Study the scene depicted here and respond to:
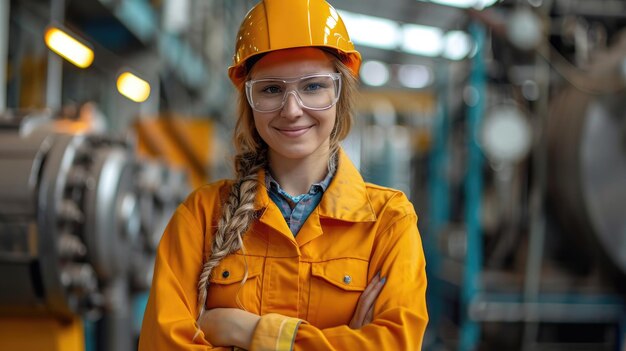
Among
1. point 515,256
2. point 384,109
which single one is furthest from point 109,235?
point 384,109

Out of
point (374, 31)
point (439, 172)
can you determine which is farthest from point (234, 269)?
point (374, 31)

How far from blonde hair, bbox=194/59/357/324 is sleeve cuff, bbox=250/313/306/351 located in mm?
120

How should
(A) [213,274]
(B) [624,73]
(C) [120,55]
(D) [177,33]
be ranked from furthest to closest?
(D) [177,33] → (C) [120,55] → (B) [624,73] → (A) [213,274]

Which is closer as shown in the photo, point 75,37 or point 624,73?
point 75,37

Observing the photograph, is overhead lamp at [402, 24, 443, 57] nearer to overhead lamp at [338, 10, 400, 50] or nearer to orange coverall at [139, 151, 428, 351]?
overhead lamp at [338, 10, 400, 50]

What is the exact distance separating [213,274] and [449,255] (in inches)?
190

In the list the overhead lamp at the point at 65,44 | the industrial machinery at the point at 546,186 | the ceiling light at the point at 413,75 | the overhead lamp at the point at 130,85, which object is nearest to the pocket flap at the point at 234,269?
the overhead lamp at the point at 65,44

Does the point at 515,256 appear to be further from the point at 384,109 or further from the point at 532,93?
the point at 384,109

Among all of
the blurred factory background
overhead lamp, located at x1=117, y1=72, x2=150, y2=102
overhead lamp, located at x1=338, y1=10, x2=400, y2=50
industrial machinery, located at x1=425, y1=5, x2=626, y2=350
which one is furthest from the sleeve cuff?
overhead lamp, located at x1=338, y1=10, x2=400, y2=50

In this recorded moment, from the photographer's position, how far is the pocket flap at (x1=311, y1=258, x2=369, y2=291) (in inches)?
56.2

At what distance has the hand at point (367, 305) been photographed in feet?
4.68

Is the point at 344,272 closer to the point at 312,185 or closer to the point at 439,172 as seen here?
the point at 312,185

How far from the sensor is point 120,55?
7234 millimetres

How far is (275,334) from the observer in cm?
135
